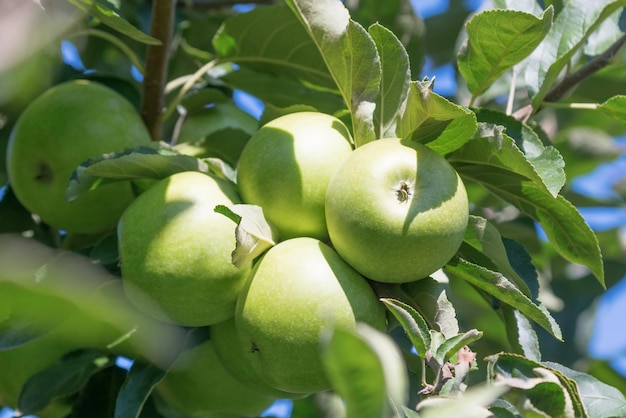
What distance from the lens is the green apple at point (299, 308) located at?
106 centimetres

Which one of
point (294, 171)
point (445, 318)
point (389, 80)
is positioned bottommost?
point (445, 318)

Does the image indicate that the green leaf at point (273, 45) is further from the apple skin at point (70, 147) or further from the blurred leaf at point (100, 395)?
the blurred leaf at point (100, 395)

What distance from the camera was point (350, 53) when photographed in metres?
1.22

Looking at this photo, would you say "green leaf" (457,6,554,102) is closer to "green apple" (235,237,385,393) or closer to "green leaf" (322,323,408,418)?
"green apple" (235,237,385,393)

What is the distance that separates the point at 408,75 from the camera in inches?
48.3

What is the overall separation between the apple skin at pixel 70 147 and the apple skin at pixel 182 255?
31 cm

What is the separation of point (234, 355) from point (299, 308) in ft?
0.82

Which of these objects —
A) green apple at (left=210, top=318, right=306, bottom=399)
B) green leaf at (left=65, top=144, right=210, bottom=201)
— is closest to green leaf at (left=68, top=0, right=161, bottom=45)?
green leaf at (left=65, top=144, right=210, bottom=201)

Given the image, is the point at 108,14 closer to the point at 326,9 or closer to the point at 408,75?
the point at 326,9

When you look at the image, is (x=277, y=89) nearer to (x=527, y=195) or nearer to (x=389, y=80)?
(x=389, y=80)

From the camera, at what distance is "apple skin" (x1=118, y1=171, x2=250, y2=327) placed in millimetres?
1154

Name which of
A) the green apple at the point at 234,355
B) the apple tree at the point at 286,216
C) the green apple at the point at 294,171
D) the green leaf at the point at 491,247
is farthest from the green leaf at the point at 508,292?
the green apple at the point at 234,355

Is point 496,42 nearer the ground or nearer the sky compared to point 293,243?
nearer the sky

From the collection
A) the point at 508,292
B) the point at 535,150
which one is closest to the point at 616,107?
the point at 535,150
